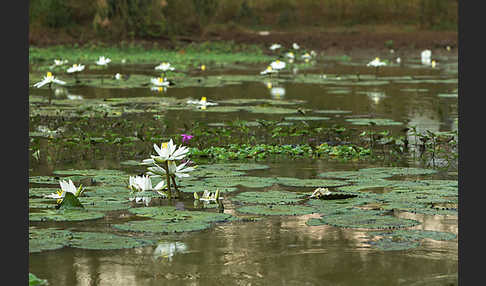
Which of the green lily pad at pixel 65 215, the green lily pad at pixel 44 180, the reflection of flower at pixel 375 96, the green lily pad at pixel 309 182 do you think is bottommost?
→ the green lily pad at pixel 65 215

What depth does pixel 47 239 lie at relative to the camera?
4.39 meters

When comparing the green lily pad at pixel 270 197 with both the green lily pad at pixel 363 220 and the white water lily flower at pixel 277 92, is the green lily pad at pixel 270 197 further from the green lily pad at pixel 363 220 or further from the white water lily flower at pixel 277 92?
the white water lily flower at pixel 277 92

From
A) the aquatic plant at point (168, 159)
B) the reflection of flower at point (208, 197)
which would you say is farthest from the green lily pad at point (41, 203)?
the reflection of flower at point (208, 197)

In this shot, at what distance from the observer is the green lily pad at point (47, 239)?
4.24 metres

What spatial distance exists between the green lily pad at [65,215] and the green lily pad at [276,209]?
874 millimetres

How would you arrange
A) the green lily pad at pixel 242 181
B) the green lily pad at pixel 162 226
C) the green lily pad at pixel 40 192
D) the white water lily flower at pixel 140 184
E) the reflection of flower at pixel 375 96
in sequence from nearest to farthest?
the green lily pad at pixel 162 226
the green lily pad at pixel 40 192
the white water lily flower at pixel 140 184
the green lily pad at pixel 242 181
the reflection of flower at pixel 375 96

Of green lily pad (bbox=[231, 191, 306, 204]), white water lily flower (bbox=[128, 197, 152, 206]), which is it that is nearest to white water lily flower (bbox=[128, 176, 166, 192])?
white water lily flower (bbox=[128, 197, 152, 206])

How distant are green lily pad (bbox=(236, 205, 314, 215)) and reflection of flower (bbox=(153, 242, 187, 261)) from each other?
2.66 feet

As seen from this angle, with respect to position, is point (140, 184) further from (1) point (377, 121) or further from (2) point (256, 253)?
(1) point (377, 121)

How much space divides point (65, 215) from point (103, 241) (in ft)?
2.07

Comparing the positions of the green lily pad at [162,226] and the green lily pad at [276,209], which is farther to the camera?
the green lily pad at [276,209]

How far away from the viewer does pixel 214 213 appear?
5051 millimetres

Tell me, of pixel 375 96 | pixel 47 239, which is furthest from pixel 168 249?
pixel 375 96

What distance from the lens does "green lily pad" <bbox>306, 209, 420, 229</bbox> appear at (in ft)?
15.5
